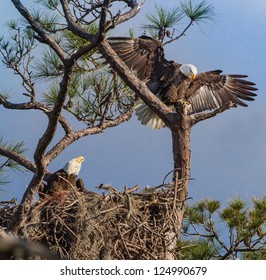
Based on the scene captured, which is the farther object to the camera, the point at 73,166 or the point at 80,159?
the point at 80,159

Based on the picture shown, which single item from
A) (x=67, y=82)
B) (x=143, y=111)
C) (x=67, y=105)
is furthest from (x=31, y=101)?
(x=67, y=82)

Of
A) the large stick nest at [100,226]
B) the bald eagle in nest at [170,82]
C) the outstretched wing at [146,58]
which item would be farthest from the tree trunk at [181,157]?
the outstretched wing at [146,58]

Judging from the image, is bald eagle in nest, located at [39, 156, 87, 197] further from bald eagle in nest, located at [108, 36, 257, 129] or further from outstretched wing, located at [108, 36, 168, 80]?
outstretched wing, located at [108, 36, 168, 80]

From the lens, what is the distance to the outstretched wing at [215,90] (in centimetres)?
579

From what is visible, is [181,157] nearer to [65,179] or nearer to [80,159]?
[80,159]

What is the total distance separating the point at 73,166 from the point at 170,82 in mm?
1654

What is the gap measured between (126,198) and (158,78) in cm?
246

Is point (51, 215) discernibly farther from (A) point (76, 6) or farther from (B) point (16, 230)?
(A) point (76, 6)

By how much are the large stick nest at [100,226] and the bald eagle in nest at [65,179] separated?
0.64ft

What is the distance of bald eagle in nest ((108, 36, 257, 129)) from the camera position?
5543 mm

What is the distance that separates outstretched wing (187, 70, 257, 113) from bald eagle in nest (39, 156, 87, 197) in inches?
72.6

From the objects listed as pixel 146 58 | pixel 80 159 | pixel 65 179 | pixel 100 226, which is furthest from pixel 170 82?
pixel 100 226

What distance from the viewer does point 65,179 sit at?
3.47 m

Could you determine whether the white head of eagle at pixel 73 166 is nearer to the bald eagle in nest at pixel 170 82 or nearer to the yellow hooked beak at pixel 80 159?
the yellow hooked beak at pixel 80 159
